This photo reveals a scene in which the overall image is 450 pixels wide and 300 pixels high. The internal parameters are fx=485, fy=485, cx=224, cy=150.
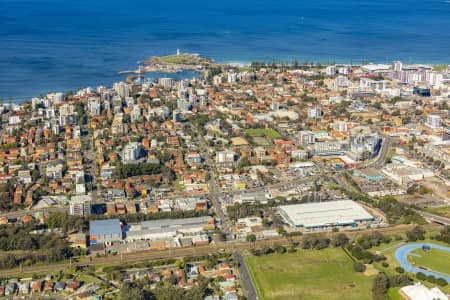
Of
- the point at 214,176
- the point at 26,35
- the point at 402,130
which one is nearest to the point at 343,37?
the point at 402,130

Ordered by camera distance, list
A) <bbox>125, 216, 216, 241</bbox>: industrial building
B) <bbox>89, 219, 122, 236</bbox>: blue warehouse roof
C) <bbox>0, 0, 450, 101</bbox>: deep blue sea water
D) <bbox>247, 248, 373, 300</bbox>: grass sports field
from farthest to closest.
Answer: <bbox>0, 0, 450, 101</bbox>: deep blue sea water, <bbox>125, 216, 216, 241</bbox>: industrial building, <bbox>89, 219, 122, 236</bbox>: blue warehouse roof, <bbox>247, 248, 373, 300</bbox>: grass sports field

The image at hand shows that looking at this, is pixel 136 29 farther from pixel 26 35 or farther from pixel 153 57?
pixel 153 57

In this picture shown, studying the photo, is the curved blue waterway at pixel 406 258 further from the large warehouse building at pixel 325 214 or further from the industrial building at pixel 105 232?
the industrial building at pixel 105 232

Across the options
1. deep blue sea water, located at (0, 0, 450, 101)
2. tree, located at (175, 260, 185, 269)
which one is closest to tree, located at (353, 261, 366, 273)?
tree, located at (175, 260, 185, 269)

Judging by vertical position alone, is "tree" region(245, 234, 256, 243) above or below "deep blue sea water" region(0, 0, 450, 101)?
below

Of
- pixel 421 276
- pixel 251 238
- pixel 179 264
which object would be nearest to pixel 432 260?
pixel 421 276

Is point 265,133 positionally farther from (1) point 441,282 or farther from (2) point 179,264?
(1) point 441,282

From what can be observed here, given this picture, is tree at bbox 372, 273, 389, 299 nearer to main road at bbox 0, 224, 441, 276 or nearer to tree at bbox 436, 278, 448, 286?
tree at bbox 436, 278, 448, 286
